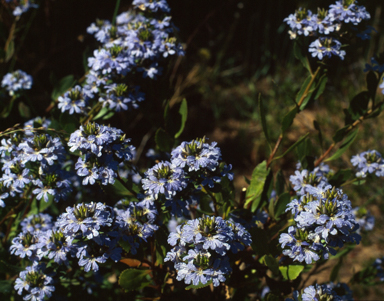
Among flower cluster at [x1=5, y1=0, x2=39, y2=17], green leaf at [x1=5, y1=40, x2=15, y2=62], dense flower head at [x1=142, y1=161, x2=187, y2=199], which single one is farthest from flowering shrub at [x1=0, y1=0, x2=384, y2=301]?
flower cluster at [x1=5, y1=0, x2=39, y2=17]

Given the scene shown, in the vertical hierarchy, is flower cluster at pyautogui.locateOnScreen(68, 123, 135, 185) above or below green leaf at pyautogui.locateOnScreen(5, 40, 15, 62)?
below

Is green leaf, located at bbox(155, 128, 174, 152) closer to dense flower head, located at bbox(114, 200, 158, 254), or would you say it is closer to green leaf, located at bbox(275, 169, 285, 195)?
dense flower head, located at bbox(114, 200, 158, 254)

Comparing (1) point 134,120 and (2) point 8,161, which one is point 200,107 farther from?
(2) point 8,161

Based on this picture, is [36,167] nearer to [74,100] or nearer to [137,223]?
[74,100]

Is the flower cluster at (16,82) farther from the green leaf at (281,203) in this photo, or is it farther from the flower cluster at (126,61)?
the green leaf at (281,203)

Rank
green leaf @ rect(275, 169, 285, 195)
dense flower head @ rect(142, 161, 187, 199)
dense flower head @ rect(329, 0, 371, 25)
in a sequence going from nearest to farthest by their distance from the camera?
dense flower head @ rect(142, 161, 187, 199), dense flower head @ rect(329, 0, 371, 25), green leaf @ rect(275, 169, 285, 195)

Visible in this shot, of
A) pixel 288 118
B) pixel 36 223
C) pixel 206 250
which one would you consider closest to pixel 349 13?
pixel 288 118

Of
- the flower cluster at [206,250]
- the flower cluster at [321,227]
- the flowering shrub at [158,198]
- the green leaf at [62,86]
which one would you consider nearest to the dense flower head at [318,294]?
the flowering shrub at [158,198]
